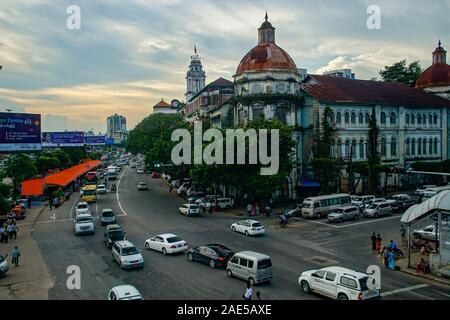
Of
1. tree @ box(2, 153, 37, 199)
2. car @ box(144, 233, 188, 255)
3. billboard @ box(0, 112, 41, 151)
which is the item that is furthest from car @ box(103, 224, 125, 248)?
tree @ box(2, 153, 37, 199)

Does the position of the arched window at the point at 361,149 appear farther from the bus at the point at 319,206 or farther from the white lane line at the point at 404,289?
the white lane line at the point at 404,289

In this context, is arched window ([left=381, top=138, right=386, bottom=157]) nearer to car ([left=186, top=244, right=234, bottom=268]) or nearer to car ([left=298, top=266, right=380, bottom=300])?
car ([left=186, top=244, right=234, bottom=268])

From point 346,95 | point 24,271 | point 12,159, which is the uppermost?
point 346,95

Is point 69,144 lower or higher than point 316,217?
higher

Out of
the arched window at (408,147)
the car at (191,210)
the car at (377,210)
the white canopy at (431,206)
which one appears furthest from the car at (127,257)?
the arched window at (408,147)

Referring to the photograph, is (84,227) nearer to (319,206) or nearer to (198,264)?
(198,264)

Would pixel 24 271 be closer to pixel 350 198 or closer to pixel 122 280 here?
pixel 122 280

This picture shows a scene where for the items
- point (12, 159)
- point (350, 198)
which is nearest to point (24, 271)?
point (350, 198)
